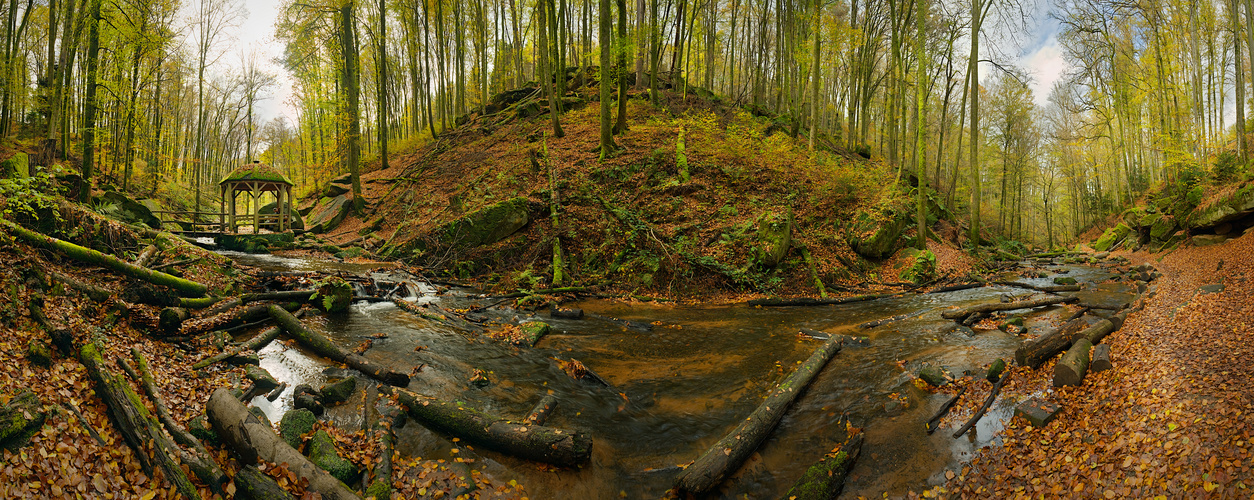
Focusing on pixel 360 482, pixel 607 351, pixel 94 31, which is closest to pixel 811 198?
pixel 607 351

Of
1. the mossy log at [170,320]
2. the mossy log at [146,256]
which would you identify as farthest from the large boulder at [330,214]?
the mossy log at [170,320]

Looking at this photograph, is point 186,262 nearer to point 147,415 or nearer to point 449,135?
point 147,415

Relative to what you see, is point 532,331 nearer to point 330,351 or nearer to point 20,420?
point 330,351

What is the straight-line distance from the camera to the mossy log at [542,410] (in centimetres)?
520

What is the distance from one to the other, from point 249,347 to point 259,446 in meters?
3.21

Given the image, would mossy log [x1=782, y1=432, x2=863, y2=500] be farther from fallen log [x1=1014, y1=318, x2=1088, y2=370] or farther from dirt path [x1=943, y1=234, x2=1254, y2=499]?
fallen log [x1=1014, y1=318, x2=1088, y2=370]

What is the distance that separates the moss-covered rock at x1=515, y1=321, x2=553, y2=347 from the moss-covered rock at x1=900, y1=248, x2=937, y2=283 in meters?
11.3

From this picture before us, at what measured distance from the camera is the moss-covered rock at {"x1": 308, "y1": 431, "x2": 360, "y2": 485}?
4027 mm

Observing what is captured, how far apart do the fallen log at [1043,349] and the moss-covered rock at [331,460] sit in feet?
25.2

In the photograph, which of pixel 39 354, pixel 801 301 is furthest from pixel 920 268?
pixel 39 354

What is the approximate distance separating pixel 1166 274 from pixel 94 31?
1226 inches

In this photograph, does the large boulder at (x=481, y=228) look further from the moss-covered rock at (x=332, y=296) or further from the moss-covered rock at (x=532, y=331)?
the moss-covered rock at (x=532, y=331)

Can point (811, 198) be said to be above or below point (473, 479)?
above

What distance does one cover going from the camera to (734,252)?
13312 millimetres
